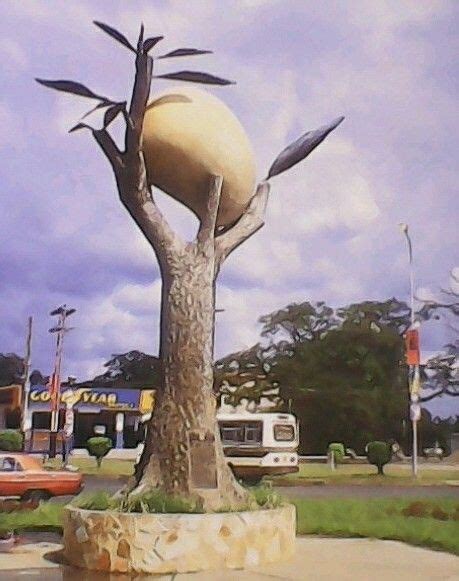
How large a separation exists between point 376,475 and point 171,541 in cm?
150

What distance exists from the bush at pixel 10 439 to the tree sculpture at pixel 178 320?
109 centimetres

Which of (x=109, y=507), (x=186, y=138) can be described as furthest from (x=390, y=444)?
(x=186, y=138)

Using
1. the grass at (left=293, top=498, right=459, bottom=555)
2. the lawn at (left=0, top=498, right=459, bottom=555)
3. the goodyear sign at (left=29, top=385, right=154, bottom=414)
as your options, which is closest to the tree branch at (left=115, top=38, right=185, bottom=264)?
the goodyear sign at (left=29, top=385, right=154, bottom=414)

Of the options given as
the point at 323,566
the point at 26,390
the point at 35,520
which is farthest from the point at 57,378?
the point at 323,566

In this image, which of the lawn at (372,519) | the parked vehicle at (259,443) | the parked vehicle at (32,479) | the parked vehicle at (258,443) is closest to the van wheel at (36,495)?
the parked vehicle at (32,479)

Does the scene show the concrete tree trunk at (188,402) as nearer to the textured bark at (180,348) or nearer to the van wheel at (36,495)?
the textured bark at (180,348)

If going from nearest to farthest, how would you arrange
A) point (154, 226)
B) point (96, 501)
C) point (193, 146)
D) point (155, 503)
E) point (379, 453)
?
point (155, 503)
point (96, 501)
point (193, 146)
point (154, 226)
point (379, 453)

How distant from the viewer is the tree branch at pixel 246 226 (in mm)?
4812

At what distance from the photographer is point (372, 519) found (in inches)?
203

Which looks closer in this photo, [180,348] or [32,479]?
[180,348]

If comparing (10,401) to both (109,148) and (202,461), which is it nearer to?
(202,461)

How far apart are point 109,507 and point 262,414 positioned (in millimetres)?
1108

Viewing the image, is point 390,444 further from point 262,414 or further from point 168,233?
point 168,233

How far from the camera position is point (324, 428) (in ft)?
16.6
